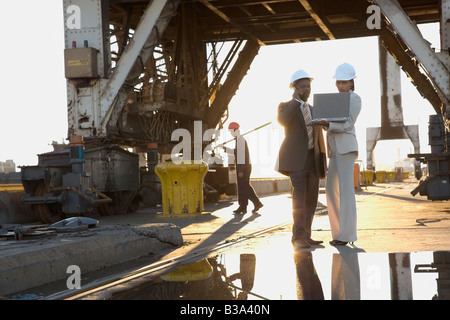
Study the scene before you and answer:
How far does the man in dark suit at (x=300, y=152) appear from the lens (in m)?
6.39

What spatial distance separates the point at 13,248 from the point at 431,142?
9.32 m

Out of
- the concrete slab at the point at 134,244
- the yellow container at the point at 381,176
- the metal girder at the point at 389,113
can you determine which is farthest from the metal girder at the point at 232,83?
the metal girder at the point at 389,113

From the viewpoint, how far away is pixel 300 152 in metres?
6.41

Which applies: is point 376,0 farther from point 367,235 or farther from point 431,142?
point 367,235

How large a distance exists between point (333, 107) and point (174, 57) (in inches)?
595

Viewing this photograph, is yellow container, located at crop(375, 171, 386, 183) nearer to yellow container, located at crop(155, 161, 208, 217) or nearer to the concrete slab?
yellow container, located at crop(155, 161, 208, 217)

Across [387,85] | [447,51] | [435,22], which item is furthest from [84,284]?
[387,85]

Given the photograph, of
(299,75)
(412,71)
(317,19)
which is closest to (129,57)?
(317,19)

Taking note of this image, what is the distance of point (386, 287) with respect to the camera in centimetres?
379

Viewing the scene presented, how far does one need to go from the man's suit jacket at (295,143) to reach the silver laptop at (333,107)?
0.39 metres

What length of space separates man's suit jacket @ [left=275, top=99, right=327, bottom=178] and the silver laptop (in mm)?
394

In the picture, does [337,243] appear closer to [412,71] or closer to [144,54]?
[144,54]

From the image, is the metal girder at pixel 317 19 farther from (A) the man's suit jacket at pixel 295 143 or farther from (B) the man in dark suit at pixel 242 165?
(A) the man's suit jacket at pixel 295 143
